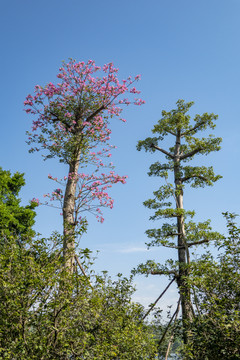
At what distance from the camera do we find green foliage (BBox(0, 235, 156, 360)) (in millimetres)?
4676

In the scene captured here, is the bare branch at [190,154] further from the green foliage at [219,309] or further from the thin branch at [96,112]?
the green foliage at [219,309]

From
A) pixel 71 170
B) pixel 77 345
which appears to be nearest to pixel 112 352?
pixel 77 345

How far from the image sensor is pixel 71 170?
35.9 ft

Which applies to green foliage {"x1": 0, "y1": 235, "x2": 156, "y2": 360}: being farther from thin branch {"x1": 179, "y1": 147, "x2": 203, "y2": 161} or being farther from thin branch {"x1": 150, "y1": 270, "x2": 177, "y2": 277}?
thin branch {"x1": 179, "y1": 147, "x2": 203, "y2": 161}

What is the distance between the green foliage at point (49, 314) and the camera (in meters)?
4.68

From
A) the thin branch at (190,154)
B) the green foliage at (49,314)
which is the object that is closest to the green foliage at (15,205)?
the thin branch at (190,154)

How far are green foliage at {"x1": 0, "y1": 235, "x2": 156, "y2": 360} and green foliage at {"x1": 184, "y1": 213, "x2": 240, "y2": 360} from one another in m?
1.23

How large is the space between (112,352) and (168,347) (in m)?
5.19

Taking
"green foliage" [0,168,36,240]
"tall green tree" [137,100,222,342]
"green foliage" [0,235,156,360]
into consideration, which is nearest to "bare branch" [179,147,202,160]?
"tall green tree" [137,100,222,342]

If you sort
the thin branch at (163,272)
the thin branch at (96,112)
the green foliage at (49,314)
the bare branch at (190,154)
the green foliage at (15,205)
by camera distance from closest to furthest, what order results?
the green foliage at (49,314) < the thin branch at (163,272) < the thin branch at (96,112) < the bare branch at (190,154) < the green foliage at (15,205)

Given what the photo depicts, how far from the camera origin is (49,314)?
4934mm

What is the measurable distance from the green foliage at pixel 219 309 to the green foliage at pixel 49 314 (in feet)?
4.04

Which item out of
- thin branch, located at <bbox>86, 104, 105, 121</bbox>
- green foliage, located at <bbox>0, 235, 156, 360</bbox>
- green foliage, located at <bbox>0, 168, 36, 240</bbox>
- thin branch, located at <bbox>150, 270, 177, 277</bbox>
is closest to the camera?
green foliage, located at <bbox>0, 235, 156, 360</bbox>

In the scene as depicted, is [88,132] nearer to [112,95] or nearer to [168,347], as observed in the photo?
[112,95]
